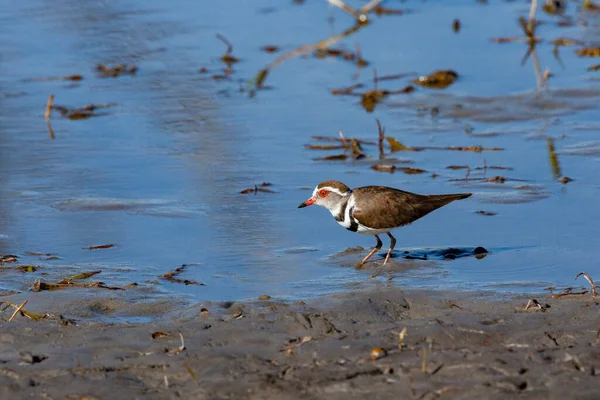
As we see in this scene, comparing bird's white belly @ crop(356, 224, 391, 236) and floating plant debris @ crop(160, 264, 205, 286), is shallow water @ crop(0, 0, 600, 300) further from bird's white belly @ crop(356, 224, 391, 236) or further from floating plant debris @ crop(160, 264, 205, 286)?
bird's white belly @ crop(356, 224, 391, 236)

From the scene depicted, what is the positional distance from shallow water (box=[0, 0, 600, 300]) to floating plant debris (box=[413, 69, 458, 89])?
0.63 ft

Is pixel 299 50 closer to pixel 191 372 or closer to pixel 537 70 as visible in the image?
pixel 537 70

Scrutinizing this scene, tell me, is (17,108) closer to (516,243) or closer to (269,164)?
(269,164)

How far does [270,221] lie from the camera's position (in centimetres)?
880

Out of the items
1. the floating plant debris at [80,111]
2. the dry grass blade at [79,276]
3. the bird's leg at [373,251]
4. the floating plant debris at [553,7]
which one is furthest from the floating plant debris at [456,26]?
the dry grass blade at [79,276]

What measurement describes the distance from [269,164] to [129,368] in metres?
4.92

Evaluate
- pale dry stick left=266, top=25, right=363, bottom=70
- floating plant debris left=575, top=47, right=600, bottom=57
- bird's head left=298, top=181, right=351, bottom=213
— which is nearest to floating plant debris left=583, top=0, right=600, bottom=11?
floating plant debris left=575, top=47, right=600, bottom=57

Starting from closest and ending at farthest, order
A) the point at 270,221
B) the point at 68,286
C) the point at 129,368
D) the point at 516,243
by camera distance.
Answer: the point at 129,368
the point at 68,286
the point at 516,243
the point at 270,221

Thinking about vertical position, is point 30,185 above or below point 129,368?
below

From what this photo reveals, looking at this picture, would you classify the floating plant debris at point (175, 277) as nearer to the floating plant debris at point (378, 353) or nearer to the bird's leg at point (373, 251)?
the bird's leg at point (373, 251)

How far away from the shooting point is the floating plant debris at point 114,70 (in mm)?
14055

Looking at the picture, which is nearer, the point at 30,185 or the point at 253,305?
the point at 253,305

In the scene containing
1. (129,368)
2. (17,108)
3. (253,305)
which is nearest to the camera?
(129,368)

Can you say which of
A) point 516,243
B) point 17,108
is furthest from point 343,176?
point 17,108
